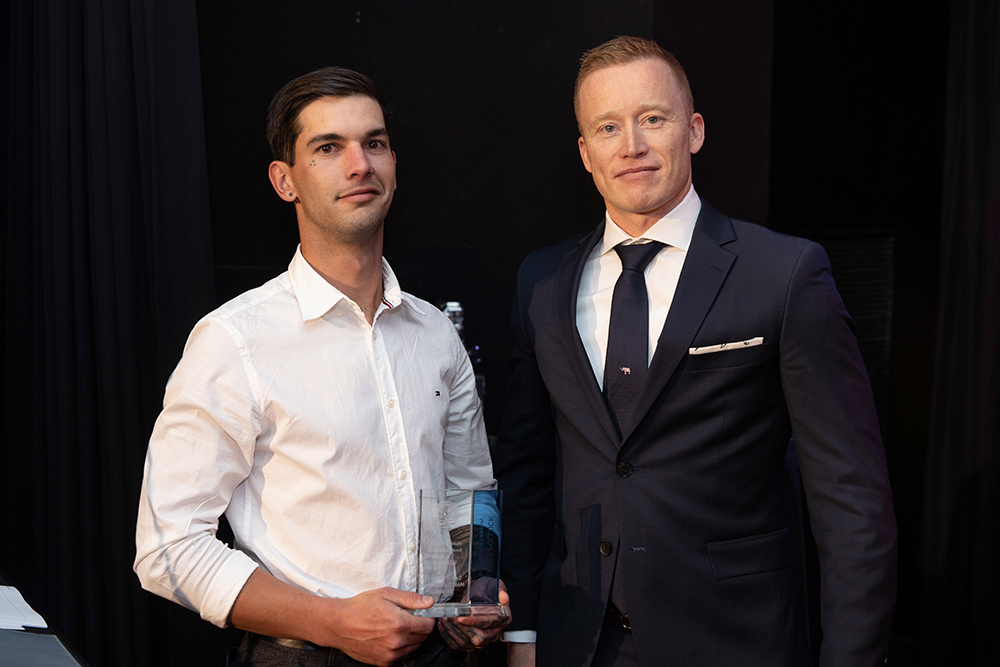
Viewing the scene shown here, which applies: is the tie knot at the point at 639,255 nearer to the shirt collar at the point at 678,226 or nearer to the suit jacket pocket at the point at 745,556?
the shirt collar at the point at 678,226

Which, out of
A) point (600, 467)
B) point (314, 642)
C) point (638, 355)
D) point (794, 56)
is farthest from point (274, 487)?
point (794, 56)

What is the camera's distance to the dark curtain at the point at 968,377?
3070mm

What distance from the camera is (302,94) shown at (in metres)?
1.75

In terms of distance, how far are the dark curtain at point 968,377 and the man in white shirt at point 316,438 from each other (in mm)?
2294

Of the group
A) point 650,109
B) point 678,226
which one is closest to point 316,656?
point 678,226

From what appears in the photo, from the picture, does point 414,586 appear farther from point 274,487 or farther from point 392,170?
Result: point 392,170

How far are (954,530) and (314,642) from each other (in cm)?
272

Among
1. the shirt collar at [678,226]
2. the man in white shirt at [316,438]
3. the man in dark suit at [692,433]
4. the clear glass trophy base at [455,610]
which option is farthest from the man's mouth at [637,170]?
the clear glass trophy base at [455,610]

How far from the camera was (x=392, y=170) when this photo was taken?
5.87ft

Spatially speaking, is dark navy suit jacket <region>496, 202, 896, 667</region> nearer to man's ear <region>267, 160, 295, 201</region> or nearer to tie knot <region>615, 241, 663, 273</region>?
tie knot <region>615, 241, 663, 273</region>

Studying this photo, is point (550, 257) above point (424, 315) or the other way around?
above

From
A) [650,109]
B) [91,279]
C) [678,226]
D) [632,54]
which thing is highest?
[632,54]

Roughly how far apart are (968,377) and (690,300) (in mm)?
2110

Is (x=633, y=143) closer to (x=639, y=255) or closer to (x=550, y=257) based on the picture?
(x=639, y=255)
